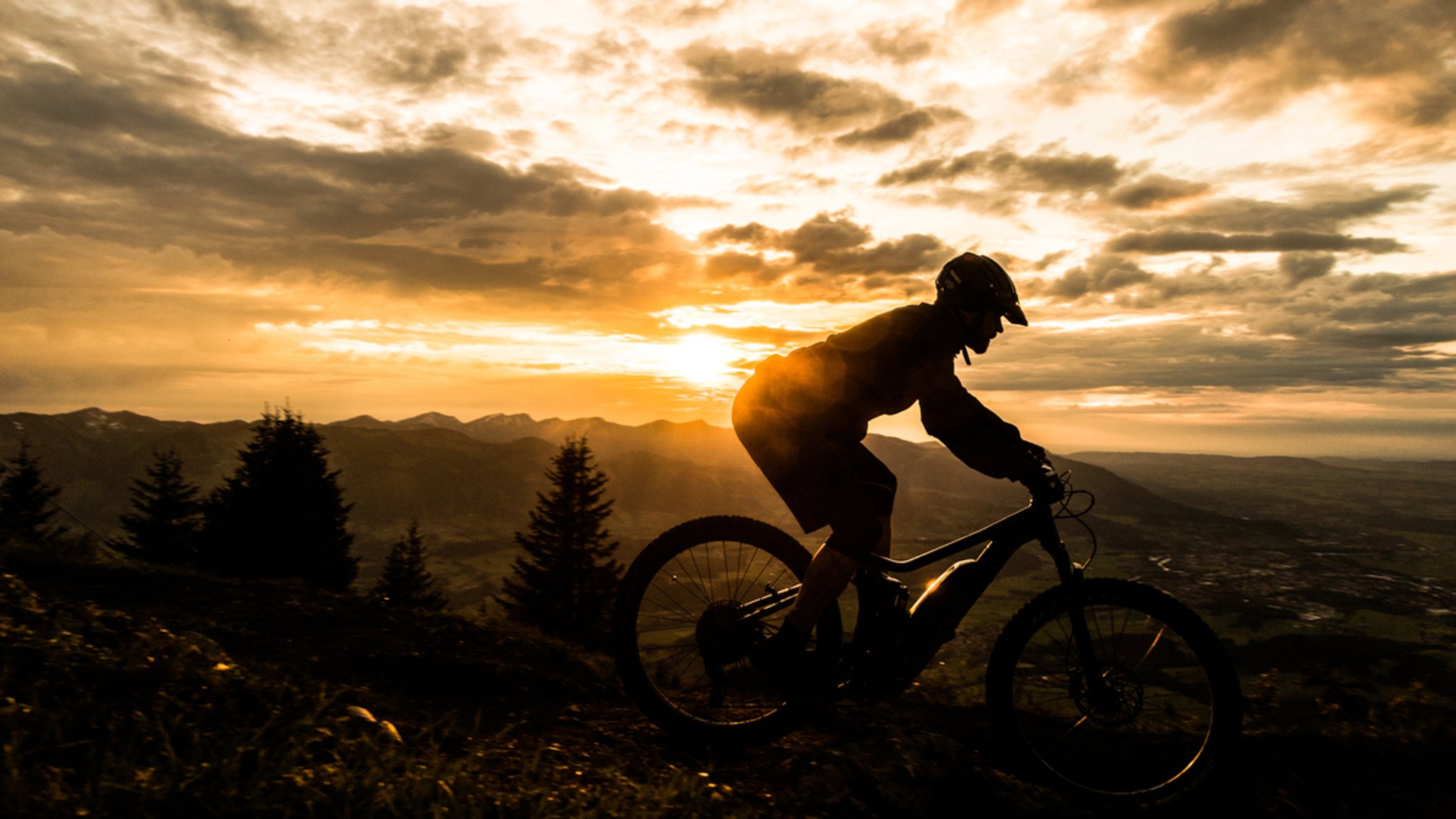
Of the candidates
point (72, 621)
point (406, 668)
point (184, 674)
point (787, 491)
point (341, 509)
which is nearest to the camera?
point (184, 674)

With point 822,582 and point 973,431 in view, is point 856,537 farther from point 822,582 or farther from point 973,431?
point 973,431

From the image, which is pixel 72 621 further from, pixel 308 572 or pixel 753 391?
pixel 308 572

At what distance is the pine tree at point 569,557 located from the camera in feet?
112

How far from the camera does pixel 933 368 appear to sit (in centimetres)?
446

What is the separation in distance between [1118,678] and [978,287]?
2.81 m

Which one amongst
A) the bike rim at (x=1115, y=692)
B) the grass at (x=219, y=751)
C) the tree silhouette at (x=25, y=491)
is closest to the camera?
the grass at (x=219, y=751)

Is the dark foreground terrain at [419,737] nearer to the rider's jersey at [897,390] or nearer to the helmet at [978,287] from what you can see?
the rider's jersey at [897,390]

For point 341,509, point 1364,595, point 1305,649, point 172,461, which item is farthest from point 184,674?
point 1364,595

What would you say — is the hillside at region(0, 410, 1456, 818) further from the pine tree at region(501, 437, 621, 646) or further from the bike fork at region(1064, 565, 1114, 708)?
the pine tree at region(501, 437, 621, 646)

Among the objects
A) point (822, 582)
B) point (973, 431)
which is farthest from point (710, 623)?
point (973, 431)

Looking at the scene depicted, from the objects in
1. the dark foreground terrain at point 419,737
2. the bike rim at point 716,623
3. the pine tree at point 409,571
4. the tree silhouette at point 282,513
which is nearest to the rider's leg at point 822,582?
the bike rim at point 716,623

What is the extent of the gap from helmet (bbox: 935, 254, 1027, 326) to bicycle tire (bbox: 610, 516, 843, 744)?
208 cm

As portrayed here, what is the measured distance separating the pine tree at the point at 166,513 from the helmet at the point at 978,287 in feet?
137

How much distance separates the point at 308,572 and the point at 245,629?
30.8m
